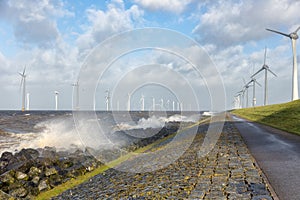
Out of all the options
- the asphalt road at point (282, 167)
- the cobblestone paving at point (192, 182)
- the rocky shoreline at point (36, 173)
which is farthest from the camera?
the rocky shoreline at point (36, 173)

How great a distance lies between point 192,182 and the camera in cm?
787

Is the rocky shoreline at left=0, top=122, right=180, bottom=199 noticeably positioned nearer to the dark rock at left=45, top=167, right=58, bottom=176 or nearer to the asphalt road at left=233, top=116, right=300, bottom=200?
the dark rock at left=45, top=167, right=58, bottom=176

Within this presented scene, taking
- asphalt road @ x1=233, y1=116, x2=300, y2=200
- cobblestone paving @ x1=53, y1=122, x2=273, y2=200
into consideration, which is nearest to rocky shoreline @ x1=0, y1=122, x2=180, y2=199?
cobblestone paving @ x1=53, y1=122, x2=273, y2=200

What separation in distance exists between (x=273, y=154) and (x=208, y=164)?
→ 2.86 metres

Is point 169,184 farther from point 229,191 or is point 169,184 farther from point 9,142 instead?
point 9,142

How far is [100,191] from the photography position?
9391 mm

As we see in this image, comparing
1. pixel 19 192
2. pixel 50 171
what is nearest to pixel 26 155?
pixel 50 171

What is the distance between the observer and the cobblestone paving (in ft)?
22.2

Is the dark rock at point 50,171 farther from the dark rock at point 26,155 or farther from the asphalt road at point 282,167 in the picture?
the asphalt road at point 282,167

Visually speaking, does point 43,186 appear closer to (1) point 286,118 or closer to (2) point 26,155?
(2) point 26,155

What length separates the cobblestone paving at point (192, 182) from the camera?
6758 millimetres

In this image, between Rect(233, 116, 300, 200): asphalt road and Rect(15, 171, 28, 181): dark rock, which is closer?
Rect(233, 116, 300, 200): asphalt road

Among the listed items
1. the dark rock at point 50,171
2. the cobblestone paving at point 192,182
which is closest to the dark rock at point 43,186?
the cobblestone paving at point 192,182

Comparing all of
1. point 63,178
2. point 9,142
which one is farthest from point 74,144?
point 63,178
